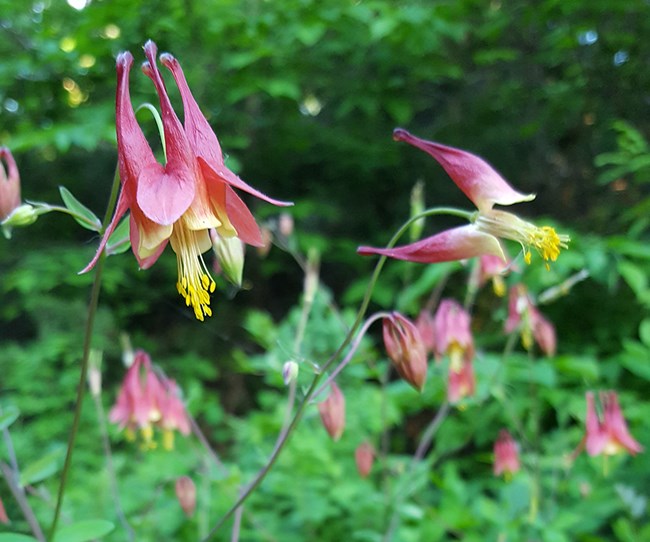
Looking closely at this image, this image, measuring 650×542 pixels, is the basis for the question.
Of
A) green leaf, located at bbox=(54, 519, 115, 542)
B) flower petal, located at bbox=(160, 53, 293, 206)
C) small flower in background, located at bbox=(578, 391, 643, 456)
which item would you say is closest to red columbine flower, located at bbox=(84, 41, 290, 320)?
flower petal, located at bbox=(160, 53, 293, 206)

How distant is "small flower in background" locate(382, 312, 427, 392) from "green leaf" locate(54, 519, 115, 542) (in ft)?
1.09

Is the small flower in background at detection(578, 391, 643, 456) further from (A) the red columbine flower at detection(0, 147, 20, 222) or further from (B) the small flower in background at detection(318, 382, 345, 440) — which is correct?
(A) the red columbine flower at detection(0, 147, 20, 222)

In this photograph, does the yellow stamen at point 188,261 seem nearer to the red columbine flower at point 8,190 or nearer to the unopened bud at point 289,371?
the unopened bud at point 289,371

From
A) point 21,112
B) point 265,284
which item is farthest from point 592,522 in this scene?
point 21,112

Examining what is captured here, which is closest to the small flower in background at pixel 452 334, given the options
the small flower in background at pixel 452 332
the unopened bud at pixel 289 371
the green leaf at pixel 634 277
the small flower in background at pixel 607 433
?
the small flower in background at pixel 452 332

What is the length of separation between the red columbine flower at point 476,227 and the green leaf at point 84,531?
40cm

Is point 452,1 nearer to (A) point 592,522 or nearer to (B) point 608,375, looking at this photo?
(B) point 608,375

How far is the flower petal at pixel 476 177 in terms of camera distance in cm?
50

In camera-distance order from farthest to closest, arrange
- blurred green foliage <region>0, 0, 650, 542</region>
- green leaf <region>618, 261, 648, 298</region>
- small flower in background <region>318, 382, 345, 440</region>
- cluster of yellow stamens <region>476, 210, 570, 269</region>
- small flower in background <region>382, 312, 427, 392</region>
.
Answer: green leaf <region>618, 261, 648, 298</region>, blurred green foliage <region>0, 0, 650, 542</region>, small flower in background <region>318, 382, 345, 440</region>, small flower in background <region>382, 312, 427, 392</region>, cluster of yellow stamens <region>476, 210, 570, 269</region>

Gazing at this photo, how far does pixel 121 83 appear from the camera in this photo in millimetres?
435

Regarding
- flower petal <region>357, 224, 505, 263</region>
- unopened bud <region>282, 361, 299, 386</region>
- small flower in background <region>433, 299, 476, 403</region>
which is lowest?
unopened bud <region>282, 361, 299, 386</region>

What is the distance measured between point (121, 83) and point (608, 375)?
1.51m

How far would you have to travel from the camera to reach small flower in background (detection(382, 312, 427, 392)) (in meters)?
0.62

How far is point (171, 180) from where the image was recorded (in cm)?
42
